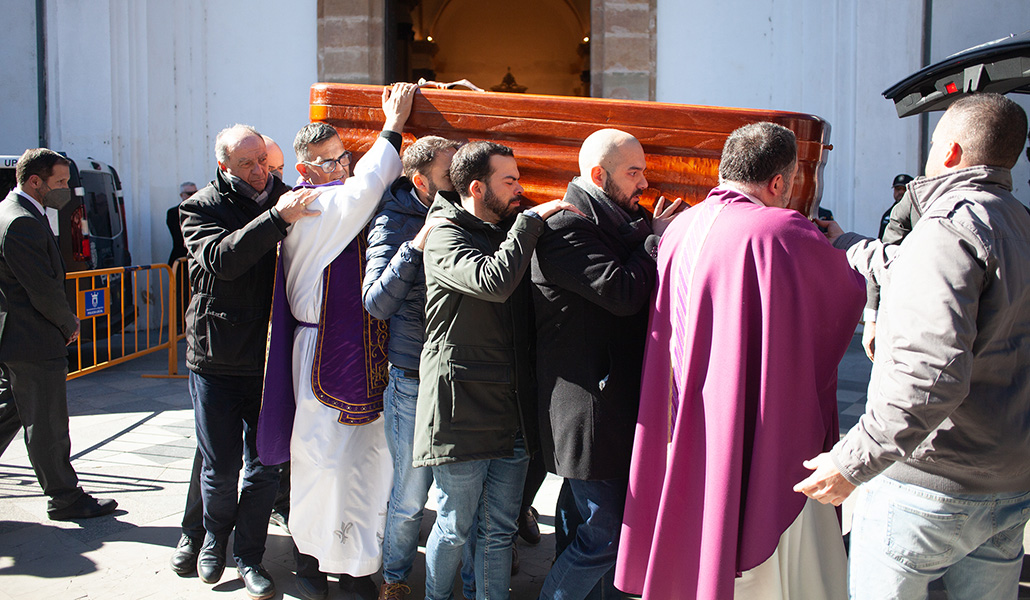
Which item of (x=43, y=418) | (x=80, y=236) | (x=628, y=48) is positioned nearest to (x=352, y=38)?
(x=628, y=48)

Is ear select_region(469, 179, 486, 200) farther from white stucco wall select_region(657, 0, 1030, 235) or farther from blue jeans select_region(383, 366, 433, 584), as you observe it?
white stucco wall select_region(657, 0, 1030, 235)

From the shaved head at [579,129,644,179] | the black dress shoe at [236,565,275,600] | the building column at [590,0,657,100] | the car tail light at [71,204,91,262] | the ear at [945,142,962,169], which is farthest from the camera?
the building column at [590,0,657,100]

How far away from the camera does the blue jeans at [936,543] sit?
1831mm

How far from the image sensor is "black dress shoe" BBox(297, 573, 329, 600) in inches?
121

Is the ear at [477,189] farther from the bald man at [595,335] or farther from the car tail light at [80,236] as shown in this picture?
the car tail light at [80,236]

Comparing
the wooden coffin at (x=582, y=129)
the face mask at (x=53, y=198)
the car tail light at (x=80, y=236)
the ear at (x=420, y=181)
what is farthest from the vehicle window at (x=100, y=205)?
the ear at (x=420, y=181)

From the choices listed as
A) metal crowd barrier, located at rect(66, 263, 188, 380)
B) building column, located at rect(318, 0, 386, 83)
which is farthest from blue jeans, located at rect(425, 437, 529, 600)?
building column, located at rect(318, 0, 386, 83)

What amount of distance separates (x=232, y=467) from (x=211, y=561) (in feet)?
1.36

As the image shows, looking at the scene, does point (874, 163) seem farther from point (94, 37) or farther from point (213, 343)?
point (94, 37)

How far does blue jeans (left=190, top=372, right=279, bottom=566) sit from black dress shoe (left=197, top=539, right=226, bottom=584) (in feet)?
0.12

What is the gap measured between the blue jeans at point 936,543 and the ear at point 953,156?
82 cm

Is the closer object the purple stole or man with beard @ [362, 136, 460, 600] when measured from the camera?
man with beard @ [362, 136, 460, 600]

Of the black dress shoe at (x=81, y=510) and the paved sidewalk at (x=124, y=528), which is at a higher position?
the black dress shoe at (x=81, y=510)

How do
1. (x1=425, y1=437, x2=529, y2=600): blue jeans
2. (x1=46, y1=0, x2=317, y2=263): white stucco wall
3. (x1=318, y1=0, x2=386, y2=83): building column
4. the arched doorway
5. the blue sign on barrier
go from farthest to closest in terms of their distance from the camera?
the arched doorway, (x1=46, y1=0, x2=317, y2=263): white stucco wall, (x1=318, y1=0, x2=386, y2=83): building column, the blue sign on barrier, (x1=425, y1=437, x2=529, y2=600): blue jeans
